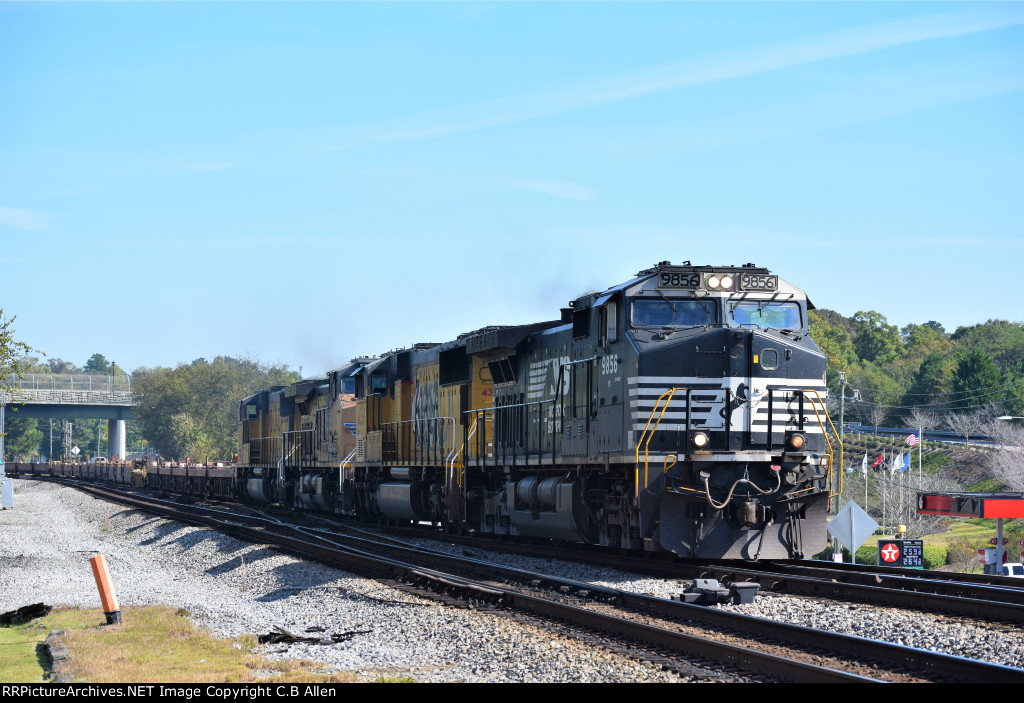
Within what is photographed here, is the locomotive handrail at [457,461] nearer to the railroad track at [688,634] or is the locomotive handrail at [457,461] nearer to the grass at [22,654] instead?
the railroad track at [688,634]

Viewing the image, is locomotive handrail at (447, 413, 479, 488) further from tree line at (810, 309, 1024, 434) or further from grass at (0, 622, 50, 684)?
tree line at (810, 309, 1024, 434)

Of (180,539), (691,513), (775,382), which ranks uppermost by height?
(775,382)

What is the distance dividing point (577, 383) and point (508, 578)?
3623 millimetres

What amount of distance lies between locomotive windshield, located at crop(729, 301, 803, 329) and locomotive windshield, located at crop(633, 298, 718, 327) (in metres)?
0.31

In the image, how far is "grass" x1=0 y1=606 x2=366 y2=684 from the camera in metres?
9.18

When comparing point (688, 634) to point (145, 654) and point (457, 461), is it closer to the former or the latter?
point (145, 654)

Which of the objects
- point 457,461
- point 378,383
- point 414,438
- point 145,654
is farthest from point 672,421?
point 378,383

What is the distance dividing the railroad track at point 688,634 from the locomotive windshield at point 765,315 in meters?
4.57

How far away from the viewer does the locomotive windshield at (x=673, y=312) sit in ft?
50.8

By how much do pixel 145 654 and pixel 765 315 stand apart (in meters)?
9.44

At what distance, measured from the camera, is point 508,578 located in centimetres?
1519

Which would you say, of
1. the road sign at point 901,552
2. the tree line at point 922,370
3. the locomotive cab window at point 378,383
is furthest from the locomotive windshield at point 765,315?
the tree line at point 922,370
